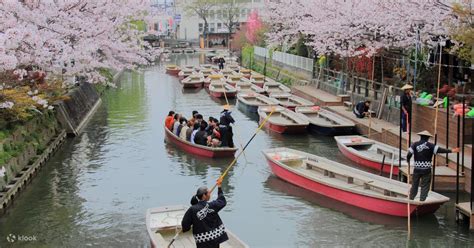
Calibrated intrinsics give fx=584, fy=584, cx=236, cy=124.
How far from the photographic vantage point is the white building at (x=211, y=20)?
293 ft

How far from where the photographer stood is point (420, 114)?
18688mm

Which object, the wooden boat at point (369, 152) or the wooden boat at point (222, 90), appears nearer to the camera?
the wooden boat at point (369, 152)

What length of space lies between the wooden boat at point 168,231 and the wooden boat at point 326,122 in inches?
450

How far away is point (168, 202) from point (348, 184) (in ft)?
14.8

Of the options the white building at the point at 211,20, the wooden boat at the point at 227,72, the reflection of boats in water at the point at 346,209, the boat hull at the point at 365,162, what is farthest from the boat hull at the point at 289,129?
the white building at the point at 211,20

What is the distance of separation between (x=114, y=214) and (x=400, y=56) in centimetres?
1583

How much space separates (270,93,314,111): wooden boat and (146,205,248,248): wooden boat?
54.7 feet

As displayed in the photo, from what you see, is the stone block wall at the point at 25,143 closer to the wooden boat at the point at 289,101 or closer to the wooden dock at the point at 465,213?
the wooden dock at the point at 465,213

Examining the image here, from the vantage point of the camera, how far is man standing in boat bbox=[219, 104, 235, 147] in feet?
59.2

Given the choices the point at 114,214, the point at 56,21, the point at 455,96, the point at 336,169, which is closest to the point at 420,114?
the point at 455,96

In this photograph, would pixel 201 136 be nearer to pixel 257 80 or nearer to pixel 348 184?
pixel 348 184

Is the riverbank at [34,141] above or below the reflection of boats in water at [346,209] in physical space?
above

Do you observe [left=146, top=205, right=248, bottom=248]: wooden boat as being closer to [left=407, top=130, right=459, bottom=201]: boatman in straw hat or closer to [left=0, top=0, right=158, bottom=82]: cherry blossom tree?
[left=407, top=130, right=459, bottom=201]: boatman in straw hat

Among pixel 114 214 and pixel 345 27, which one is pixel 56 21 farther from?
pixel 345 27
